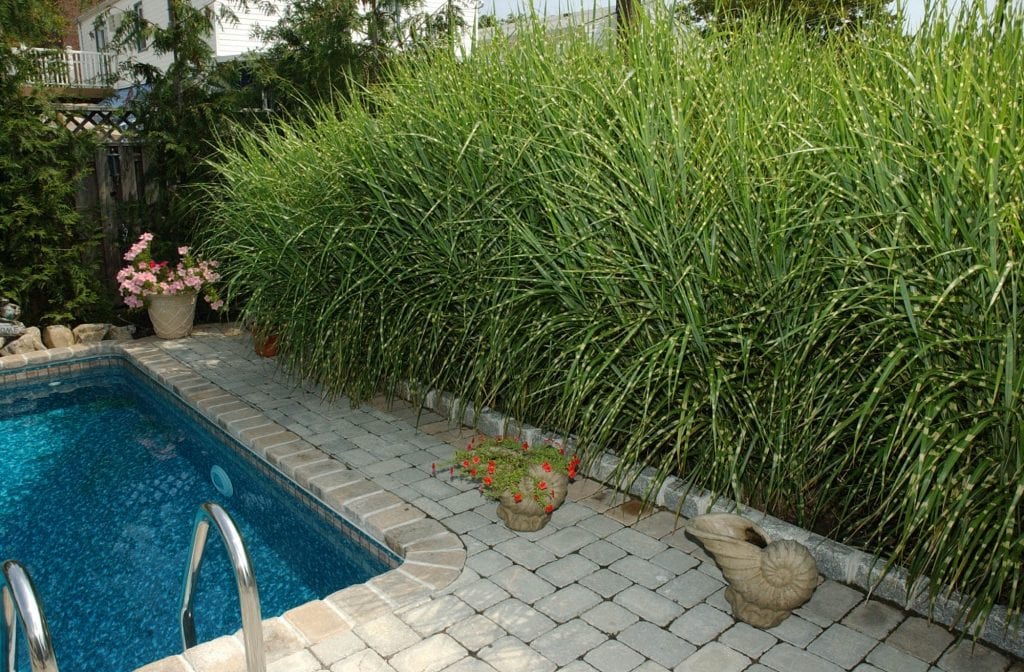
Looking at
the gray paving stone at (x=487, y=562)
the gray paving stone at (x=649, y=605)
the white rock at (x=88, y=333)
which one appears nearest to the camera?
the gray paving stone at (x=649, y=605)

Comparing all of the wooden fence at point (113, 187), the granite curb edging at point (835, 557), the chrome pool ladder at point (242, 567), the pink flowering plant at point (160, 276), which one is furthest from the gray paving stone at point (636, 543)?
the wooden fence at point (113, 187)

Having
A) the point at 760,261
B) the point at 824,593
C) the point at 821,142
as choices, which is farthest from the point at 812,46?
the point at 824,593

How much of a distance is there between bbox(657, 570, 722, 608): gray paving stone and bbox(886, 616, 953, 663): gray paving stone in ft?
2.05

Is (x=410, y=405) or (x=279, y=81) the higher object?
(x=279, y=81)

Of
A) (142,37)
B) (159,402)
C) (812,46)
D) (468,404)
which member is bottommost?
(159,402)

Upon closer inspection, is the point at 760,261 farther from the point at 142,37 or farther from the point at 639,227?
the point at 142,37

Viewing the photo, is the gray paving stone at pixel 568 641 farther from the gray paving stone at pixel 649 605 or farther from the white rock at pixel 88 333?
the white rock at pixel 88 333

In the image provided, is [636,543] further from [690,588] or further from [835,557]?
[835,557]

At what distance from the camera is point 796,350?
305 cm

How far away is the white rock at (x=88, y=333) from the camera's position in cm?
750

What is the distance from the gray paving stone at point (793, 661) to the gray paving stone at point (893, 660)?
0.45 feet

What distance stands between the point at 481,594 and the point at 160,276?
18.5 ft

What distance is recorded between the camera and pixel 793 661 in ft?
8.48

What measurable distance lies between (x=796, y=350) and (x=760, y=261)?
0.49 m
